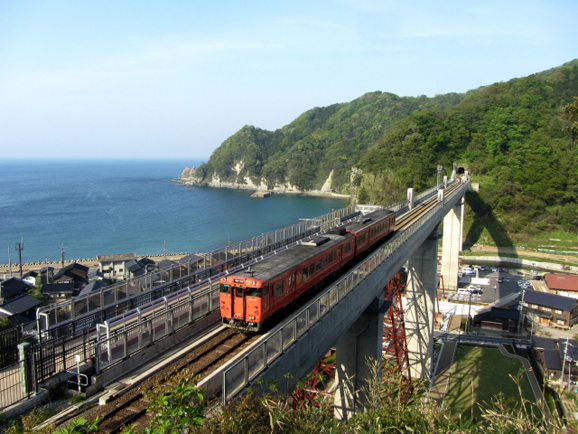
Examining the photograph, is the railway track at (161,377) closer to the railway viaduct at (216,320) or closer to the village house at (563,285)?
the railway viaduct at (216,320)

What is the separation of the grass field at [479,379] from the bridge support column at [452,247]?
17.4 m

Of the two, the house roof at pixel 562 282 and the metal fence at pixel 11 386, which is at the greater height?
the metal fence at pixel 11 386

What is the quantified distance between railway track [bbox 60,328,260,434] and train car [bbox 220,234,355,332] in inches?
19.8

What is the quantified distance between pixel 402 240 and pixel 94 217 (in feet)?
264

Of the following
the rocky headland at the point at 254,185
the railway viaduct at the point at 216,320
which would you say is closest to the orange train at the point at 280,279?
the railway viaduct at the point at 216,320

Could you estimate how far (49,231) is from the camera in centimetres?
7331

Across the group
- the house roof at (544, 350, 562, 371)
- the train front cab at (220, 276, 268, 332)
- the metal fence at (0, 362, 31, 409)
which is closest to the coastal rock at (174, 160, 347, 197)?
the house roof at (544, 350, 562, 371)

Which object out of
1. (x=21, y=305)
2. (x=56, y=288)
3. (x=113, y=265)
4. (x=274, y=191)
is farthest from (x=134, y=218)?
(x=21, y=305)

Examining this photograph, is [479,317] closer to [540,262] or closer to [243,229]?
[540,262]

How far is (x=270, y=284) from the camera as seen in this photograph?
11.2 meters

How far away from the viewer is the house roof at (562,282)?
41.4 m

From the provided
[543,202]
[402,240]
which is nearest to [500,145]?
[543,202]

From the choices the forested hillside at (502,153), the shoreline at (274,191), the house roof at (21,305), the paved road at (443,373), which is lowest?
the paved road at (443,373)

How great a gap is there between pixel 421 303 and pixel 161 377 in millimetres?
→ 22592
